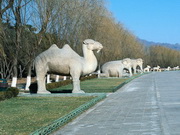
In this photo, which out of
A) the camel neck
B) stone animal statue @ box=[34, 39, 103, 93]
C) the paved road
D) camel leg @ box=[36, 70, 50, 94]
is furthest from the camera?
camel leg @ box=[36, 70, 50, 94]

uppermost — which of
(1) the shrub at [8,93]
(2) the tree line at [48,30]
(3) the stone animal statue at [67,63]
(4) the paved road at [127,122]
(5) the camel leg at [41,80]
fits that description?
(2) the tree line at [48,30]

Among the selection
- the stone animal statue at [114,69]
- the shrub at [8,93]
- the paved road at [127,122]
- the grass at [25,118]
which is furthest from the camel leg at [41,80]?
the stone animal statue at [114,69]

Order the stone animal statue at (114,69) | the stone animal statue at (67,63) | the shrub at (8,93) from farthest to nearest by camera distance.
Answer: the stone animal statue at (114,69)
the stone animal statue at (67,63)
the shrub at (8,93)

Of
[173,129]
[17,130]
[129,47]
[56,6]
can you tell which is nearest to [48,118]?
[17,130]

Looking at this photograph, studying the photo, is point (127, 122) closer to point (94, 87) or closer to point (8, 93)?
point (8, 93)

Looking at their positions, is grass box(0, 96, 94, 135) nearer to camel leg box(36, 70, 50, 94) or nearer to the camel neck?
camel leg box(36, 70, 50, 94)

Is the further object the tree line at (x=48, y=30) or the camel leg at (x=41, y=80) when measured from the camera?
the tree line at (x=48, y=30)

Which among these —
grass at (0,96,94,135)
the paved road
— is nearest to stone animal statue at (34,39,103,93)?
grass at (0,96,94,135)

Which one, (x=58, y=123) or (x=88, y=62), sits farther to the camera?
(x=88, y=62)

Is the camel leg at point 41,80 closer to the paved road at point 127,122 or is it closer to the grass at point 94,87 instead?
the grass at point 94,87

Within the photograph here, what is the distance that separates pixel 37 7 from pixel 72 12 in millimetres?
6484

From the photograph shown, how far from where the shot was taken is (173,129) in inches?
303

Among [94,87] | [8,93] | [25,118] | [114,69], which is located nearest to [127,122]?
[25,118]

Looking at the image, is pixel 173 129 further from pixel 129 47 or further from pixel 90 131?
pixel 129 47
